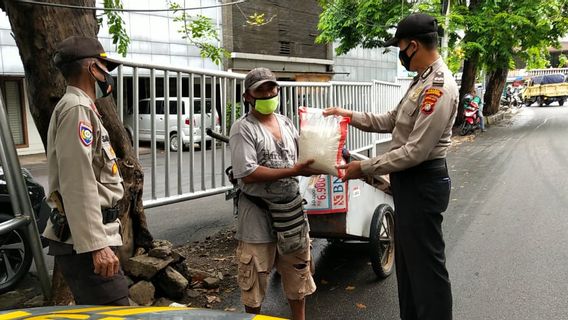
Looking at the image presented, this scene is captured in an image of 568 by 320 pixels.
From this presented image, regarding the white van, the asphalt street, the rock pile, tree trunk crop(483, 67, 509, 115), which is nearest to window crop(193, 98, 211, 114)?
the white van

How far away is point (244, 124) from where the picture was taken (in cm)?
300

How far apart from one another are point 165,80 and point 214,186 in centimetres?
134

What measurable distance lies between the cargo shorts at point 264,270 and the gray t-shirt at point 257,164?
0.09 meters

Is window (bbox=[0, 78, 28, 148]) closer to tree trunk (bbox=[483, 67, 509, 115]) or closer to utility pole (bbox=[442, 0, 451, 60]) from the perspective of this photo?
utility pole (bbox=[442, 0, 451, 60])

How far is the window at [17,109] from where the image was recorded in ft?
49.7

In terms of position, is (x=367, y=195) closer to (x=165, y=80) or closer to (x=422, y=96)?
(x=422, y=96)

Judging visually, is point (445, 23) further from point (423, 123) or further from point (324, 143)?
point (324, 143)

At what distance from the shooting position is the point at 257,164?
293cm

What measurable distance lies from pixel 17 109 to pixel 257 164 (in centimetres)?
1514

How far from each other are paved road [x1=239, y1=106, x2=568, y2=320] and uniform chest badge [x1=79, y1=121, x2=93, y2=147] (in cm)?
227

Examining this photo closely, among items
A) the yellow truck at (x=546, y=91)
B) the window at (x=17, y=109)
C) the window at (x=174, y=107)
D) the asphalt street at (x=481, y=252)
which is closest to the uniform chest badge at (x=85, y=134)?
the asphalt street at (x=481, y=252)

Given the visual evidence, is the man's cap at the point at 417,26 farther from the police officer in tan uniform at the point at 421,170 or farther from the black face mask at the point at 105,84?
the black face mask at the point at 105,84

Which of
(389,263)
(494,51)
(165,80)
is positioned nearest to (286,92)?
(165,80)

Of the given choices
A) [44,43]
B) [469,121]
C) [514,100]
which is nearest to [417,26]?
[44,43]
